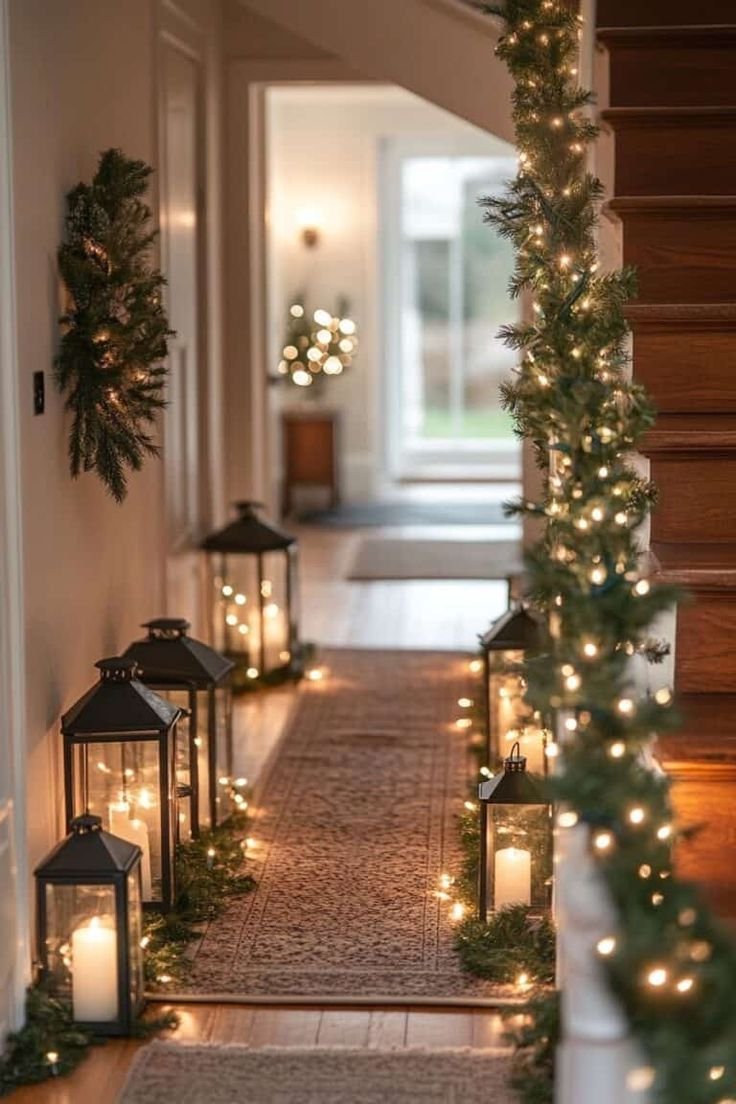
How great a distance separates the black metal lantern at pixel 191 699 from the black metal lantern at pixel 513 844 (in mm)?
821

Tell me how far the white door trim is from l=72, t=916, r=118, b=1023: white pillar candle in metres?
0.10

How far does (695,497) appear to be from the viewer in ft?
11.3

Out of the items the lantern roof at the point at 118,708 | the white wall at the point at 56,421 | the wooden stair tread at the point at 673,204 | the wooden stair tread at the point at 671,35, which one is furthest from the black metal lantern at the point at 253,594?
the wooden stair tread at the point at 673,204

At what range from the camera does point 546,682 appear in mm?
2396

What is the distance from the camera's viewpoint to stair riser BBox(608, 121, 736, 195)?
3982 mm

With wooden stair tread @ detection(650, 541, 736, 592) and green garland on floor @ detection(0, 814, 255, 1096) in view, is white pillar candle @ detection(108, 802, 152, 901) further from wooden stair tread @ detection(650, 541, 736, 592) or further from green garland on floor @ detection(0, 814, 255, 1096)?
wooden stair tread @ detection(650, 541, 736, 592)

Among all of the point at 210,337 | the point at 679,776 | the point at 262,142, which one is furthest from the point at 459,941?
the point at 262,142

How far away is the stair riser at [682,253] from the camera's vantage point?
12.5 ft

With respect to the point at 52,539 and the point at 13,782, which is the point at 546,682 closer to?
the point at 13,782

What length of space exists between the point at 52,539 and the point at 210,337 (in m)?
3.00

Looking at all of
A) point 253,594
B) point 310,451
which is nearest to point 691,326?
point 253,594

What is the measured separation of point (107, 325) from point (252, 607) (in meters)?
2.31

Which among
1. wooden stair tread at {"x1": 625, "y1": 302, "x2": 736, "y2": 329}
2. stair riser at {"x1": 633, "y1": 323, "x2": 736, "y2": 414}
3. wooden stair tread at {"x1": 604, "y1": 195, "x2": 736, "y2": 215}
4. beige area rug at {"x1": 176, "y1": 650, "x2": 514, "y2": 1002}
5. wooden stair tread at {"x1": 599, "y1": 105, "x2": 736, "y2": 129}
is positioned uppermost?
wooden stair tread at {"x1": 599, "y1": 105, "x2": 736, "y2": 129}

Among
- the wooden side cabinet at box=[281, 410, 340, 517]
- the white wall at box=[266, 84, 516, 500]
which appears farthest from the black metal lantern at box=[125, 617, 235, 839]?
the white wall at box=[266, 84, 516, 500]
